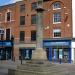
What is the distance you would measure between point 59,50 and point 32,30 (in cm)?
755

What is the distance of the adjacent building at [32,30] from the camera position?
46812mm

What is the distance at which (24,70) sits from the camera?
55.1 ft

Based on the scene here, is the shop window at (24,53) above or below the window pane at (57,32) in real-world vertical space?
below

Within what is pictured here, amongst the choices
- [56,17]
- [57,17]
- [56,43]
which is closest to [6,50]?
[56,43]

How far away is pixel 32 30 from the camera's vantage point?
171ft

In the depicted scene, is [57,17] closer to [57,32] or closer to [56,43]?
[57,32]

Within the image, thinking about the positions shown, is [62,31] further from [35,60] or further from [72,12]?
[35,60]

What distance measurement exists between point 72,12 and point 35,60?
98.7 feet

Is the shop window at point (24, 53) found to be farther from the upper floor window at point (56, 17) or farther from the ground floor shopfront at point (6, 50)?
the upper floor window at point (56, 17)

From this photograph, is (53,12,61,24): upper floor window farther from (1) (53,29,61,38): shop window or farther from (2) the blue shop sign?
(2) the blue shop sign

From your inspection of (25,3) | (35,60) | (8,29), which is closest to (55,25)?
(25,3)

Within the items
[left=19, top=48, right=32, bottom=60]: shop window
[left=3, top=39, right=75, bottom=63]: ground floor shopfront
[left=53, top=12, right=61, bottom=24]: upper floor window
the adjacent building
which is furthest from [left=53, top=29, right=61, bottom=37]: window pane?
[left=19, top=48, right=32, bottom=60]: shop window

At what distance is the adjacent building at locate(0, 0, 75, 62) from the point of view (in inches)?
1843

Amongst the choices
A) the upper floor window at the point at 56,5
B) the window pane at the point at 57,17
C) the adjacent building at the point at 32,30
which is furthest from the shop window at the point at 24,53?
the upper floor window at the point at 56,5
